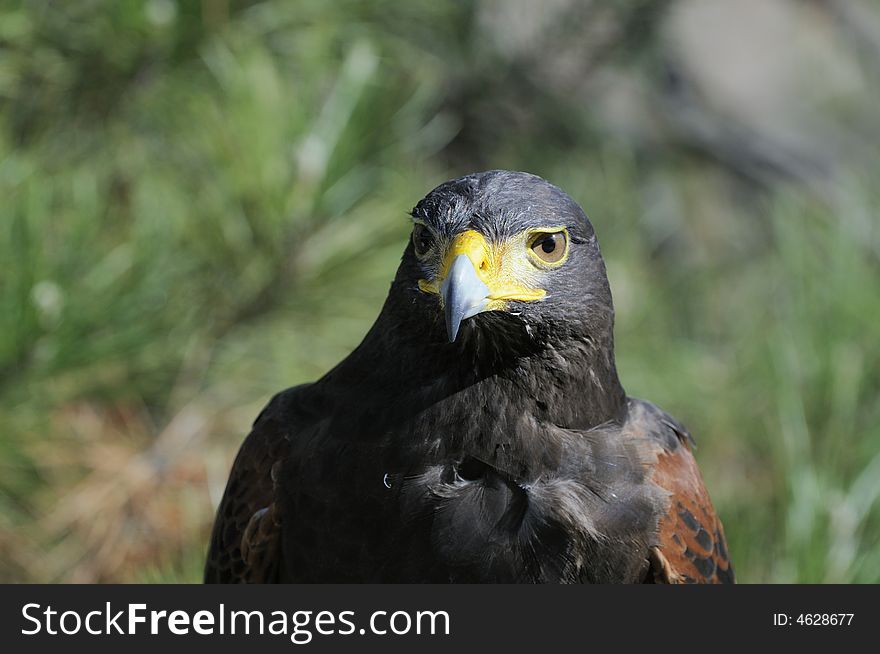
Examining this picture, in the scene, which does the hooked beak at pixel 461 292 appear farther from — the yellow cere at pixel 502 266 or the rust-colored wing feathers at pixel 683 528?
the rust-colored wing feathers at pixel 683 528

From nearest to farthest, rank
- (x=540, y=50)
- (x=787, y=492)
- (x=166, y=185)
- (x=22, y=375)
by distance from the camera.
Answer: (x=22, y=375) < (x=787, y=492) < (x=166, y=185) < (x=540, y=50)

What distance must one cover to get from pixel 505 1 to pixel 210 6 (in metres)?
1.63

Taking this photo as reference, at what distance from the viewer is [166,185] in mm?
2988

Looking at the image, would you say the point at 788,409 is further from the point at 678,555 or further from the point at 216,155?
the point at 216,155


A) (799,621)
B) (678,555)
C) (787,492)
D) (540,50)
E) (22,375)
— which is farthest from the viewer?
(540,50)

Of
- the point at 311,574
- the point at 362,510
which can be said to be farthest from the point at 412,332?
the point at 311,574

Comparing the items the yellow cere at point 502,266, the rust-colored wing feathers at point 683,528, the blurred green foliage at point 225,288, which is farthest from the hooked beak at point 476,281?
the blurred green foliage at point 225,288

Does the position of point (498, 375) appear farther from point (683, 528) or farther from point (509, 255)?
point (683, 528)

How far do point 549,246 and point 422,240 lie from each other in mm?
200

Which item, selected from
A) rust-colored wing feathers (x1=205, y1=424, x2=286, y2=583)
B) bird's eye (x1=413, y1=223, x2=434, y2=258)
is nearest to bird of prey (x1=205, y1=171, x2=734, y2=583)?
bird's eye (x1=413, y1=223, x2=434, y2=258)

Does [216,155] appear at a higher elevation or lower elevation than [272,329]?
higher

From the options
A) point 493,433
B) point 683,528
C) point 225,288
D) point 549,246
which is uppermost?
point 225,288

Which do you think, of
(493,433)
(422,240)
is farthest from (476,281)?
(493,433)

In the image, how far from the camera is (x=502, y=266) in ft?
5.35
